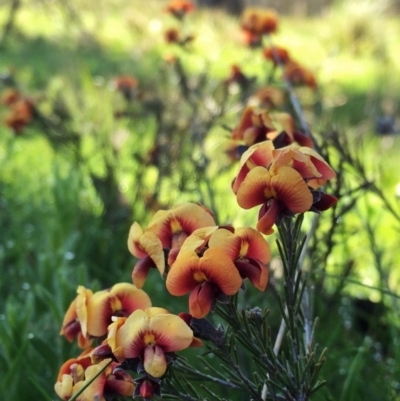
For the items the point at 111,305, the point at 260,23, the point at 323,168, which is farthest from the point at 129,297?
the point at 260,23

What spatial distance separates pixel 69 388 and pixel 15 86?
197 cm

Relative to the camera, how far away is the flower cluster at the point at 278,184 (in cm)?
60

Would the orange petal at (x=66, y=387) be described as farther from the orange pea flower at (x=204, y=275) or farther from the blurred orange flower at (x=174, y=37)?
the blurred orange flower at (x=174, y=37)

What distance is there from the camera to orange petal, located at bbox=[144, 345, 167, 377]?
582 millimetres

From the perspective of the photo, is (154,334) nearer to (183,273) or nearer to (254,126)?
(183,273)

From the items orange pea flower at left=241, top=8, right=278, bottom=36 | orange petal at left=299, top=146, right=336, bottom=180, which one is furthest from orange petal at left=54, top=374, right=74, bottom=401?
orange pea flower at left=241, top=8, right=278, bottom=36

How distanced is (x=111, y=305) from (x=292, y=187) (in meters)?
0.25

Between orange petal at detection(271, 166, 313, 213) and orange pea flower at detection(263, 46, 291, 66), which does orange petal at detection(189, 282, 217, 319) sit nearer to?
orange petal at detection(271, 166, 313, 213)

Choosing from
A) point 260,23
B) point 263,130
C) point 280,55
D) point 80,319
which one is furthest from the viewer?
point 280,55

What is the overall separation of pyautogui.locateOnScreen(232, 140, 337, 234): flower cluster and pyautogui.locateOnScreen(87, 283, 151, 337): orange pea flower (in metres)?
0.17

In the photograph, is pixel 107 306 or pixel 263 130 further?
pixel 263 130

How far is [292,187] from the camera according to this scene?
601 millimetres

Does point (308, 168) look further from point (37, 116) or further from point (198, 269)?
A: point (37, 116)

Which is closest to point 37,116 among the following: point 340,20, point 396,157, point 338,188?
point 338,188
